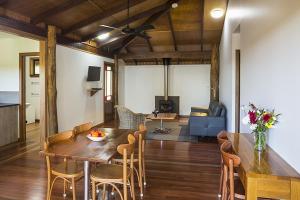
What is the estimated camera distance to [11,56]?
5.77m

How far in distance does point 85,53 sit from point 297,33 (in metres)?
5.95

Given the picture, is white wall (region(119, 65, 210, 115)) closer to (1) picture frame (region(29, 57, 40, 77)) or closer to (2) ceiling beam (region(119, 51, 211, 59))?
(2) ceiling beam (region(119, 51, 211, 59))

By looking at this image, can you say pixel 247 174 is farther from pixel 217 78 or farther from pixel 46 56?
pixel 217 78

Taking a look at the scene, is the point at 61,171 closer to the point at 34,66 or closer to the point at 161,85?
the point at 34,66

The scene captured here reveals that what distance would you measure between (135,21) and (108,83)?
295cm

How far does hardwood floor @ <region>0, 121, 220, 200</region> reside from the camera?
9.59 feet

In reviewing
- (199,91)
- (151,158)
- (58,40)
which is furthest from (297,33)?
(199,91)

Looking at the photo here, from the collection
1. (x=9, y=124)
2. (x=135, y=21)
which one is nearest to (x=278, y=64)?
(x=135, y=21)

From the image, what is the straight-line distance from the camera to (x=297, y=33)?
1784 millimetres

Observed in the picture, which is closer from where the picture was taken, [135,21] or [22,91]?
[22,91]

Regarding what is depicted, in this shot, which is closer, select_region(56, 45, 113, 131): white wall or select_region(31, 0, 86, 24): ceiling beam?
select_region(31, 0, 86, 24): ceiling beam

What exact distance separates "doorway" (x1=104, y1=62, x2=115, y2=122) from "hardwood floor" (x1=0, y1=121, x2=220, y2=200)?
12.6 feet

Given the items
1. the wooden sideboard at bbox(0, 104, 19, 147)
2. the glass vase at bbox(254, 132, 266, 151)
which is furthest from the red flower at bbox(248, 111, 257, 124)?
the wooden sideboard at bbox(0, 104, 19, 147)

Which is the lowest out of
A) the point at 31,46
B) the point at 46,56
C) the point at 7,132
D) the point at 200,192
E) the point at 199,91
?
the point at 200,192
